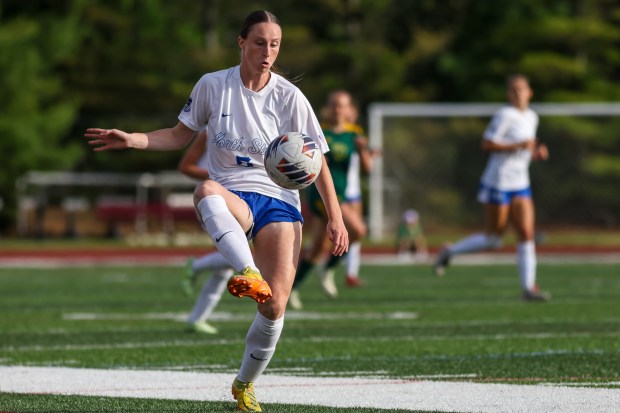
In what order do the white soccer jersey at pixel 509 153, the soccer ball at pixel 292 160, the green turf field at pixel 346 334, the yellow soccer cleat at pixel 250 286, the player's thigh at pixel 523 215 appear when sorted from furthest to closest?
the white soccer jersey at pixel 509 153
the player's thigh at pixel 523 215
the green turf field at pixel 346 334
the soccer ball at pixel 292 160
the yellow soccer cleat at pixel 250 286

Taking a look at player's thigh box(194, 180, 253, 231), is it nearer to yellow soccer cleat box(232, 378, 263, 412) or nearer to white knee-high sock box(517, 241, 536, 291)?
yellow soccer cleat box(232, 378, 263, 412)

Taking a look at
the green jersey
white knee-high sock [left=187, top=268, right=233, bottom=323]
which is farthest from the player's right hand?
the green jersey

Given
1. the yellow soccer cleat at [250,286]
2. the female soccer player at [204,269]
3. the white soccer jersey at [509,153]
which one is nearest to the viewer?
the yellow soccer cleat at [250,286]

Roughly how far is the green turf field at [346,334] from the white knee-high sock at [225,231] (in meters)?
0.78

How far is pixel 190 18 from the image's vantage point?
46.5 meters

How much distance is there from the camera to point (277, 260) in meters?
6.58

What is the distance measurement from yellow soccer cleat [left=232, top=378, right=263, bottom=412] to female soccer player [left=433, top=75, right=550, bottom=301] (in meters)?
7.89

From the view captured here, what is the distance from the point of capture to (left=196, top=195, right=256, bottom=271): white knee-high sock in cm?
634

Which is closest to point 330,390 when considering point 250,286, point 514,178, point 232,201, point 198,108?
point 232,201

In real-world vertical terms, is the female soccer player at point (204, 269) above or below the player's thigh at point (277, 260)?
below

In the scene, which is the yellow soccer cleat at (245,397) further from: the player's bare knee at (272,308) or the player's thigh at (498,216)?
the player's thigh at (498,216)

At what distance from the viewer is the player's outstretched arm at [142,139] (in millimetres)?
6805

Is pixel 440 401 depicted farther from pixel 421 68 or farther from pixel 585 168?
pixel 421 68

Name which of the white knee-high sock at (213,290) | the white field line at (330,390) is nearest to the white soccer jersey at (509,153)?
the white knee-high sock at (213,290)
